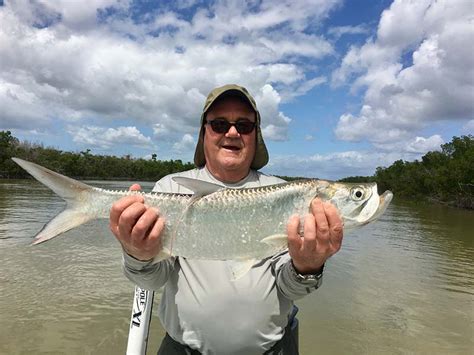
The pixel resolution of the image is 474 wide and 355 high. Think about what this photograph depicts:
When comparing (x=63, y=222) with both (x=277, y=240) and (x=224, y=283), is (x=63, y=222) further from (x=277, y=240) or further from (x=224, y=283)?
(x=277, y=240)

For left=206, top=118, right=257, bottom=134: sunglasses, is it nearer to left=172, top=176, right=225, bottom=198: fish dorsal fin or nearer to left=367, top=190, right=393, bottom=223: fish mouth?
left=172, top=176, right=225, bottom=198: fish dorsal fin

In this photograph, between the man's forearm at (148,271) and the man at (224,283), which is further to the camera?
the man's forearm at (148,271)

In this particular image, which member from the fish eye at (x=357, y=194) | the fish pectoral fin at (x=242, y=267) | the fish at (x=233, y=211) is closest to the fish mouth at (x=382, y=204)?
the fish at (x=233, y=211)

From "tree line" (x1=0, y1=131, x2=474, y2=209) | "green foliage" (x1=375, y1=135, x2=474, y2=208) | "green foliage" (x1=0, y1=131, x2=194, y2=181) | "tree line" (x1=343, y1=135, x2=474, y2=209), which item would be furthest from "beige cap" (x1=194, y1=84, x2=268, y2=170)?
"green foliage" (x1=0, y1=131, x2=194, y2=181)

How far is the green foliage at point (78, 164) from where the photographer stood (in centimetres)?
9006

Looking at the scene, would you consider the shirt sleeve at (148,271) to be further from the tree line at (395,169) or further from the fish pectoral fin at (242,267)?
the tree line at (395,169)

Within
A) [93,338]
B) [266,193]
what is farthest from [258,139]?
[93,338]

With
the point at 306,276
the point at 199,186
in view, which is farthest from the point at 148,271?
the point at 306,276

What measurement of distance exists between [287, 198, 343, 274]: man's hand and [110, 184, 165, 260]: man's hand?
0.94 metres

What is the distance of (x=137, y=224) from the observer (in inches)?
108

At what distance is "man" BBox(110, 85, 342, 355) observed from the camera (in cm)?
275

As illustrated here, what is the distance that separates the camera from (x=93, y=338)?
9.08m

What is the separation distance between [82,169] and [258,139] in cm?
12828

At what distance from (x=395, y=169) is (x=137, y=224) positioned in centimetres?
12191
